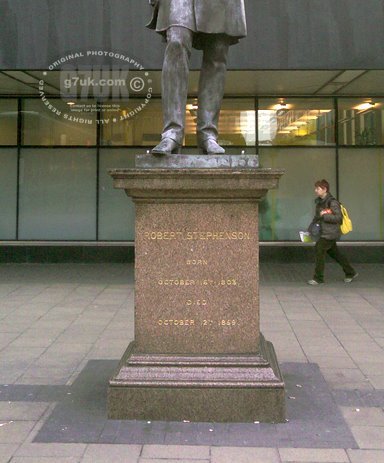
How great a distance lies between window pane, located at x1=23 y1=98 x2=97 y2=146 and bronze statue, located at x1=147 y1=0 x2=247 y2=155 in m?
10.2

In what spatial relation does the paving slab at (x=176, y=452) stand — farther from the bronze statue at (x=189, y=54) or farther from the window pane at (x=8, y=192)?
the window pane at (x=8, y=192)

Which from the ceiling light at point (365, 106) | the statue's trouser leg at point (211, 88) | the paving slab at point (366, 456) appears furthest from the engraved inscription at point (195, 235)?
the ceiling light at point (365, 106)

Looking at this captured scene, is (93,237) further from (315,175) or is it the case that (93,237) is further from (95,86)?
(315,175)

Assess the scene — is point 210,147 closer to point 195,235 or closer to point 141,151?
point 195,235

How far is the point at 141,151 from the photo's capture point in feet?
49.4

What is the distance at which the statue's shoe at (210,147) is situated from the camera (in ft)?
16.1

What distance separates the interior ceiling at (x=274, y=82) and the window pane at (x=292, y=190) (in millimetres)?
1584

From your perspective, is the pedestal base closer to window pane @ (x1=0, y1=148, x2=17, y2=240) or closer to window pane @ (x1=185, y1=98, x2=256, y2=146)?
window pane @ (x1=185, y1=98, x2=256, y2=146)

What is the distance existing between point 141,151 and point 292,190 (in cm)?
416

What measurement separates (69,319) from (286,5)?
6970mm

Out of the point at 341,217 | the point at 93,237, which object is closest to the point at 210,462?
the point at 341,217

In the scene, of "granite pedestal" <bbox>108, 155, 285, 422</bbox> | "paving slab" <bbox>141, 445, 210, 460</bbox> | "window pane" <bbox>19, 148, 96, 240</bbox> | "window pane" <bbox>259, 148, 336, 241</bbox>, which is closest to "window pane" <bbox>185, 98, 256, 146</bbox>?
"window pane" <bbox>259, 148, 336, 241</bbox>

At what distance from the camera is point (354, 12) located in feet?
35.1

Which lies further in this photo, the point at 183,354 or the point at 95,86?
the point at 95,86
